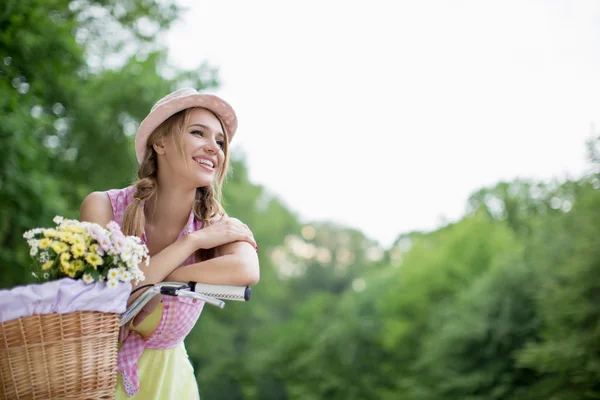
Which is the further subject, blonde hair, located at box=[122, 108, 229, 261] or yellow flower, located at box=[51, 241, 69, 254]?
blonde hair, located at box=[122, 108, 229, 261]

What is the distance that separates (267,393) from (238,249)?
1250 inches

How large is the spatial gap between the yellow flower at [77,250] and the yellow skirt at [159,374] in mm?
622

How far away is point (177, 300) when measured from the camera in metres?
2.62

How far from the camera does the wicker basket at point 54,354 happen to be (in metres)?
1.90

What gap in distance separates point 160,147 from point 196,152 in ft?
0.68

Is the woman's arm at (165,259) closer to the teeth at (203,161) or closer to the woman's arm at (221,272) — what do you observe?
the woman's arm at (221,272)

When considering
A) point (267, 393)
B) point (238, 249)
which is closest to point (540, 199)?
point (267, 393)

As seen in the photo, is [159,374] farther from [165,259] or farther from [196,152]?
[196,152]

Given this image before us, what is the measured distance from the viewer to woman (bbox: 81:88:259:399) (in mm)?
2494

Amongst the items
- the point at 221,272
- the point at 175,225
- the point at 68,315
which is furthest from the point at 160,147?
the point at 68,315

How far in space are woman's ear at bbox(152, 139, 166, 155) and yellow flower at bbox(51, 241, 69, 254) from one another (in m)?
0.95

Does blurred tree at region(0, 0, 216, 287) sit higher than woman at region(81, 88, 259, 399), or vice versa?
blurred tree at region(0, 0, 216, 287)

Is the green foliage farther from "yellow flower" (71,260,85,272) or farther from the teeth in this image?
"yellow flower" (71,260,85,272)

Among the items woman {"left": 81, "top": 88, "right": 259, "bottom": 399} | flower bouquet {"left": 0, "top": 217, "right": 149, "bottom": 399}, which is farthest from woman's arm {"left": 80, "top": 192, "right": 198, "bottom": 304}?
flower bouquet {"left": 0, "top": 217, "right": 149, "bottom": 399}
